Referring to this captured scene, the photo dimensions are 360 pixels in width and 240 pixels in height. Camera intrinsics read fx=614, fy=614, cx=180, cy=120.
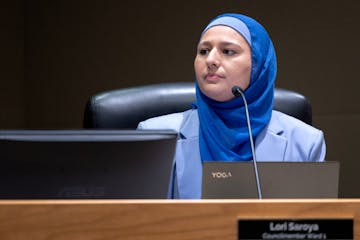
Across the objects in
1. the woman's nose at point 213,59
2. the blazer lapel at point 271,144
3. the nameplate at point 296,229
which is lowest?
the blazer lapel at point 271,144

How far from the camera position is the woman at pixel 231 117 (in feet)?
5.55

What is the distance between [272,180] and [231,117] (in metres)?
0.67

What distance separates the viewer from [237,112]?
5.72ft

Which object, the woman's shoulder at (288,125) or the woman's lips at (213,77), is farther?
the woman's shoulder at (288,125)

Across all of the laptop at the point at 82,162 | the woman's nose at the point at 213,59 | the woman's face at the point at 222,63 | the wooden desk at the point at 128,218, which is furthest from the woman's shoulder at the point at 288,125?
the wooden desk at the point at 128,218

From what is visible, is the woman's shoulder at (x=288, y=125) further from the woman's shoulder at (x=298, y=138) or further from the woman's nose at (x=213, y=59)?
the woman's nose at (x=213, y=59)

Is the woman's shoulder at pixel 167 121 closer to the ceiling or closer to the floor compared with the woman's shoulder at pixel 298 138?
closer to the ceiling

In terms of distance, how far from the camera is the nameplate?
Answer: 0.80 m

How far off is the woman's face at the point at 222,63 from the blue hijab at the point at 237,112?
25 mm

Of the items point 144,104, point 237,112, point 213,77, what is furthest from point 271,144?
point 144,104

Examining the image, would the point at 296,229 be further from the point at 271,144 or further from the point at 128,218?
the point at 271,144

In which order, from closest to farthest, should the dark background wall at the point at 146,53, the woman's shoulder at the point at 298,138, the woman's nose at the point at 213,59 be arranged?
the woman's nose at the point at 213,59
the woman's shoulder at the point at 298,138
the dark background wall at the point at 146,53

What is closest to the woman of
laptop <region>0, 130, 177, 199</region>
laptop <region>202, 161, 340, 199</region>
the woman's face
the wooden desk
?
the woman's face

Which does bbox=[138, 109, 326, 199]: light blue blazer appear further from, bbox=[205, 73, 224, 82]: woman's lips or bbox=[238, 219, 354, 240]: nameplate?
bbox=[238, 219, 354, 240]: nameplate
